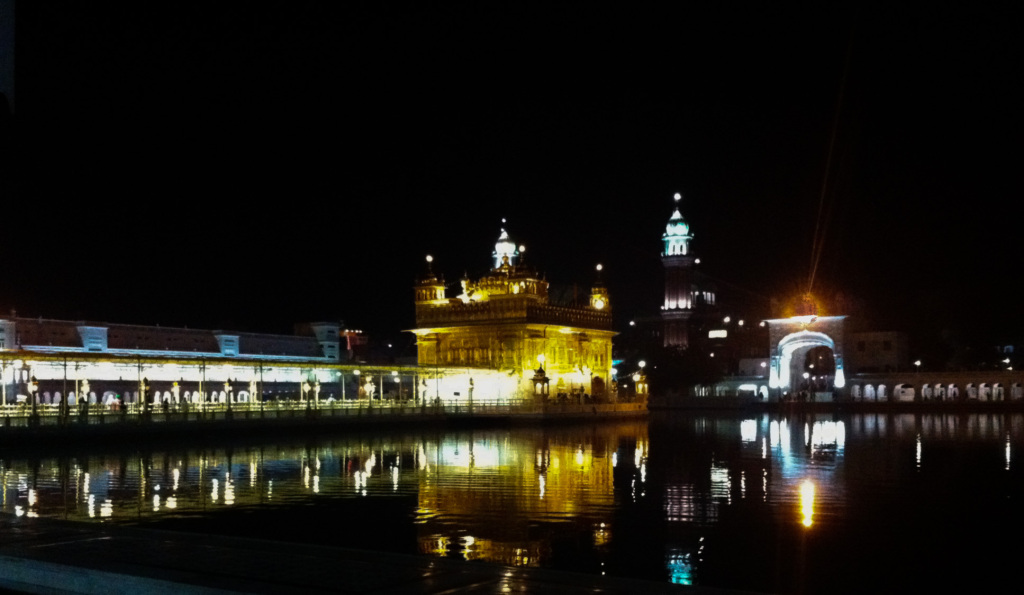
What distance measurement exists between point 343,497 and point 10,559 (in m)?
10.4

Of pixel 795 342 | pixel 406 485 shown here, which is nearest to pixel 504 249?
pixel 795 342

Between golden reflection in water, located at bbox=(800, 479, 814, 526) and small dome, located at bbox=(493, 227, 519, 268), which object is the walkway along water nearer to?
small dome, located at bbox=(493, 227, 519, 268)

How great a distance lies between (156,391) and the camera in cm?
5944

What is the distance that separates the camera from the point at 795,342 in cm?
8662

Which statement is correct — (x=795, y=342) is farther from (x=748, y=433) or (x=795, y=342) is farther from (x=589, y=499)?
(x=589, y=499)

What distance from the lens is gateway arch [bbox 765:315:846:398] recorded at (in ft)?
273

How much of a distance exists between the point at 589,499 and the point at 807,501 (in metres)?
3.93

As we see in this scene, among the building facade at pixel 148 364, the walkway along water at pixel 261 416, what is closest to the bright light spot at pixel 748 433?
the walkway along water at pixel 261 416

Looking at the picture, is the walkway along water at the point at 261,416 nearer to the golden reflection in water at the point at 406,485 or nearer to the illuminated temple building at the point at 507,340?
the illuminated temple building at the point at 507,340

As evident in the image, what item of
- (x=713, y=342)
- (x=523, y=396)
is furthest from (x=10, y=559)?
(x=713, y=342)

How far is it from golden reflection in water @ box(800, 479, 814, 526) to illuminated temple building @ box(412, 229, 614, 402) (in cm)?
3525

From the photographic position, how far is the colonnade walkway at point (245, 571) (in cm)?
908

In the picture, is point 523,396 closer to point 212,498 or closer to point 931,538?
point 212,498

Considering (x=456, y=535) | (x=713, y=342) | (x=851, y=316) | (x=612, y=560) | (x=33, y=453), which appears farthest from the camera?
(x=713, y=342)
